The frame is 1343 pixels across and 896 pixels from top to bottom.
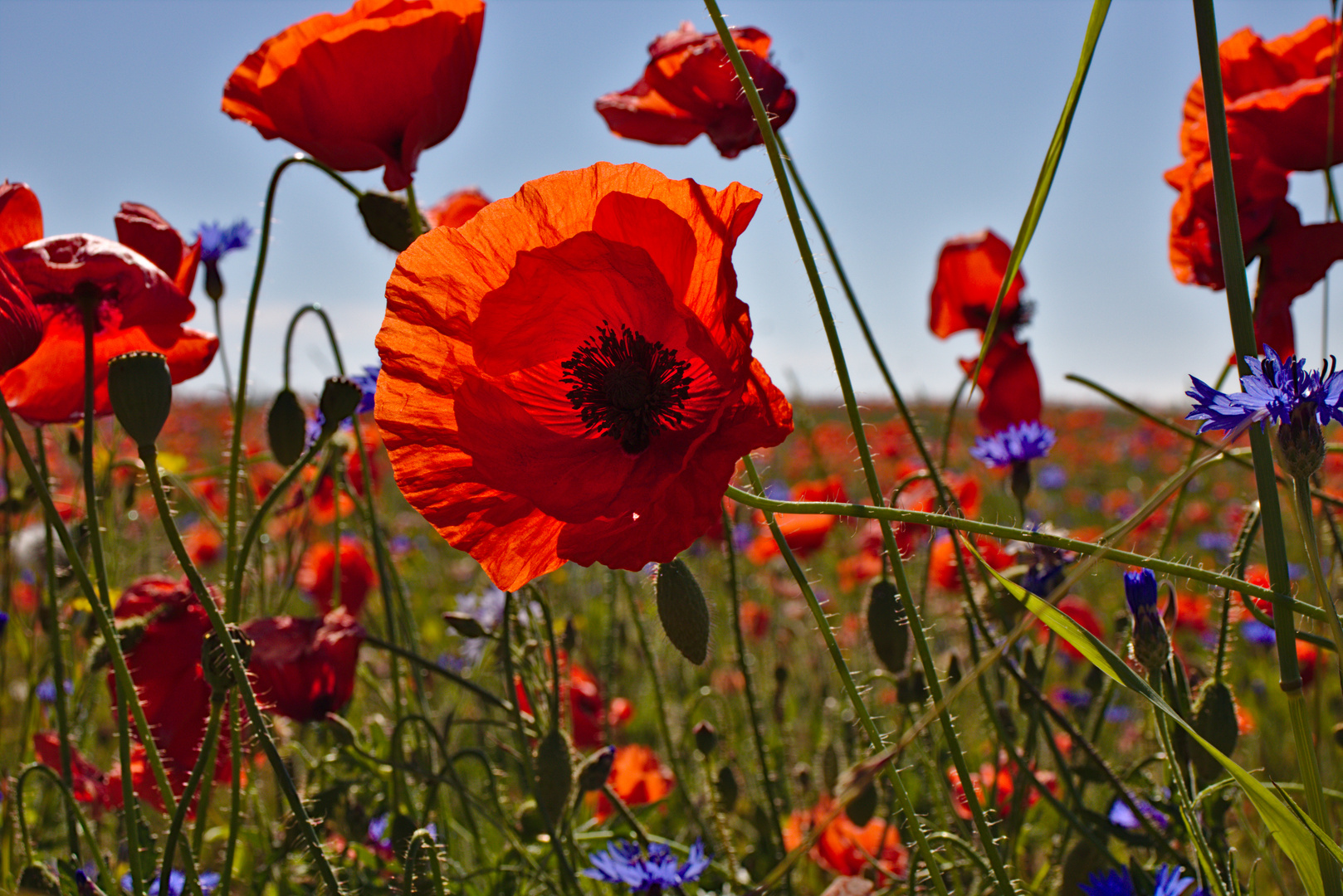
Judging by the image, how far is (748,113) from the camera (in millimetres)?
1059

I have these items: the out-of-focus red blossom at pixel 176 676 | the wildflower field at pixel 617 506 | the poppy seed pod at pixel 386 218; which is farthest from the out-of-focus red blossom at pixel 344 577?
the poppy seed pod at pixel 386 218

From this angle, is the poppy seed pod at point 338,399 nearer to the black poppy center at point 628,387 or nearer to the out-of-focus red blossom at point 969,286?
the black poppy center at point 628,387

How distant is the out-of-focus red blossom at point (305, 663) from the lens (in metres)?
1.10

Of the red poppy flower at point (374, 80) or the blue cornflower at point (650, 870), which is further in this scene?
the blue cornflower at point (650, 870)

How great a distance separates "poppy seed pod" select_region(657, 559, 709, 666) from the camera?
791 millimetres

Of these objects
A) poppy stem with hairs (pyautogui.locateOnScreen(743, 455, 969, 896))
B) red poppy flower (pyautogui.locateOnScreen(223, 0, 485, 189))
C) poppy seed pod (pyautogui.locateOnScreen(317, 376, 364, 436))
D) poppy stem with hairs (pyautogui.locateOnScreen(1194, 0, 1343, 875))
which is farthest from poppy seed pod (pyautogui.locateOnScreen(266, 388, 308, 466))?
poppy stem with hairs (pyautogui.locateOnScreen(1194, 0, 1343, 875))

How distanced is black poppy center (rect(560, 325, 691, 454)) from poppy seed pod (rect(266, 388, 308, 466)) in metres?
0.47

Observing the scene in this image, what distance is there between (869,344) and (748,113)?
0.27 metres

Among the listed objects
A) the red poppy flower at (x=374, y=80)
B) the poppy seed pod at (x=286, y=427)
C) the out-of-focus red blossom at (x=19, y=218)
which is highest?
the red poppy flower at (x=374, y=80)

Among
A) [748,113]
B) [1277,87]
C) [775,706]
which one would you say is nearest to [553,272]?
[748,113]

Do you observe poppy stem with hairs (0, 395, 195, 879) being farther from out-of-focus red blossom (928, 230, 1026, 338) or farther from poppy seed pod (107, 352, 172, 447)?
out-of-focus red blossom (928, 230, 1026, 338)

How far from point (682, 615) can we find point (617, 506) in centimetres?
15

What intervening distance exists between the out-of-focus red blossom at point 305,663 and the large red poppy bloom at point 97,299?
11.6 inches

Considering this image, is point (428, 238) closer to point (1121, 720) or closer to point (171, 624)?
point (171, 624)
